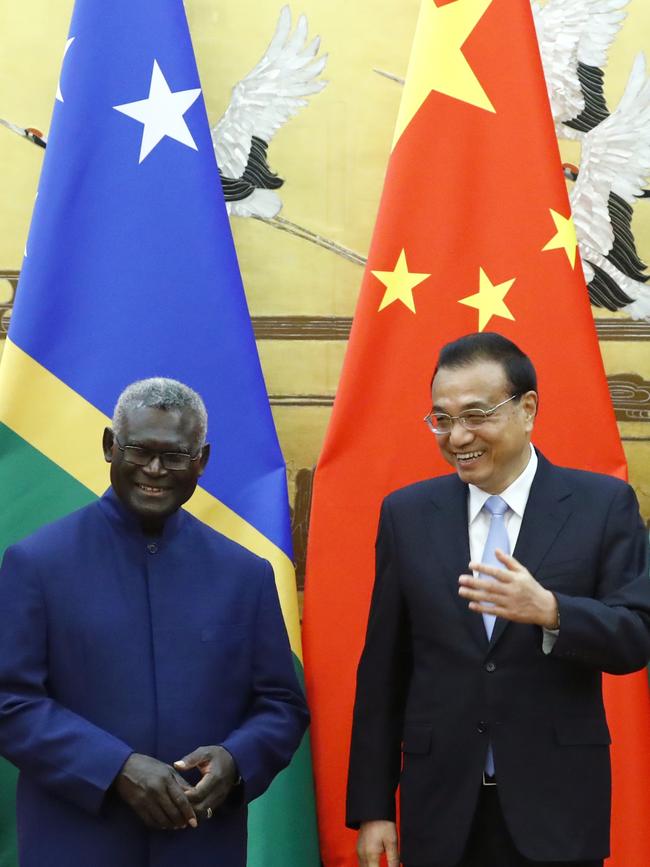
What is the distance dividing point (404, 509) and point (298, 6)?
6.97 feet

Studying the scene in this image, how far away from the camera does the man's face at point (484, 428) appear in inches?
91.0

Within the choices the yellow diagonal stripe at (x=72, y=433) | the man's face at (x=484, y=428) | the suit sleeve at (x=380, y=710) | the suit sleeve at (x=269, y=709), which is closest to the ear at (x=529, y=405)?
the man's face at (x=484, y=428)

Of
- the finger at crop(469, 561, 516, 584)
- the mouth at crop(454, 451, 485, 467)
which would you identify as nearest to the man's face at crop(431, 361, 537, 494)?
the mouth at crop(454, 451, 485, 467)

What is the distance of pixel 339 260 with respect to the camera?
385cm

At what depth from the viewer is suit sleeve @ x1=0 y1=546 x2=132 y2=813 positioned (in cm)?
206

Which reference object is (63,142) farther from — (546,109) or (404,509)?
(404,509)

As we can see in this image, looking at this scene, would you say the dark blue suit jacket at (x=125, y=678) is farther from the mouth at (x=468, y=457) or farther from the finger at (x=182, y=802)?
the mouth at (x=468, y=457)

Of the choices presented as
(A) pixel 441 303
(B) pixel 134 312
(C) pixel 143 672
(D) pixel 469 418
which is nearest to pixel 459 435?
(D) pixel 469 418

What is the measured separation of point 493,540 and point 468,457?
6.7 inches

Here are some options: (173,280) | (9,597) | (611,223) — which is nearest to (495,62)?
(611,223)

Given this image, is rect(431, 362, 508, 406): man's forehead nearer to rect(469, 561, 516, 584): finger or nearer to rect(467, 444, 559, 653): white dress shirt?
rect(467, 444, 559, 653): white dress shirt

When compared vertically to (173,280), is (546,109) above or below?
above

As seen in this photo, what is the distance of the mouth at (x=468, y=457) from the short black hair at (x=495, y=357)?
14cm

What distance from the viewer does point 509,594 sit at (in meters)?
2.02
